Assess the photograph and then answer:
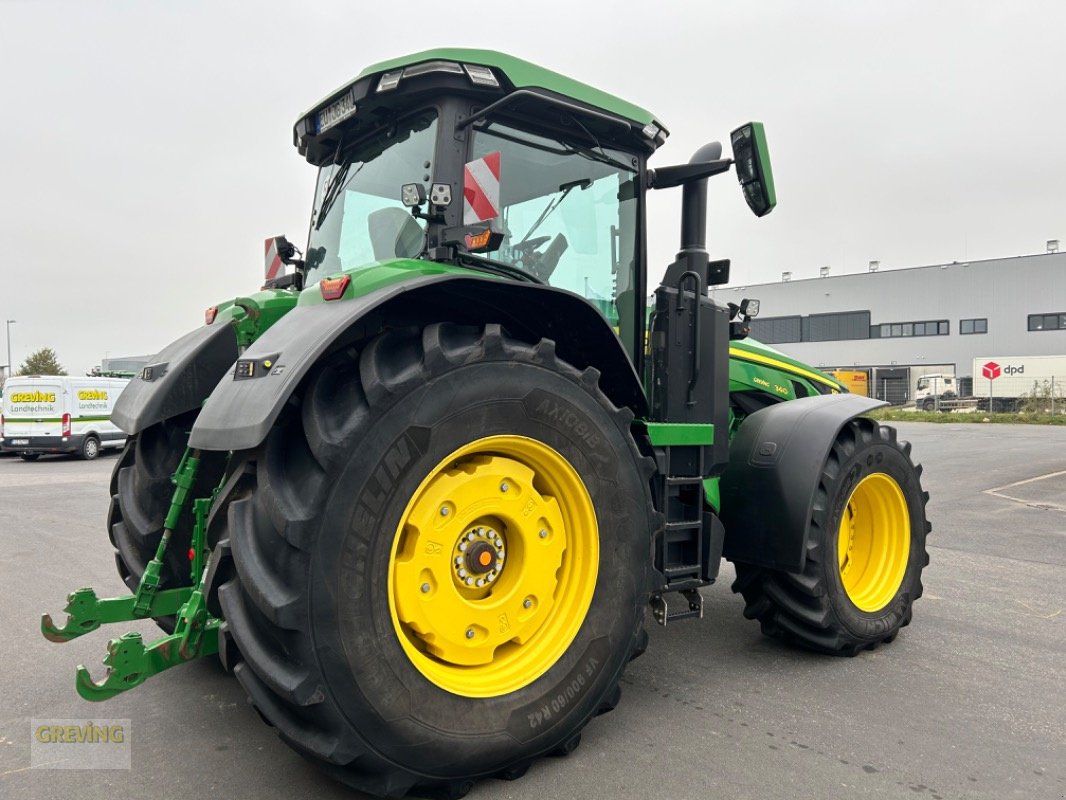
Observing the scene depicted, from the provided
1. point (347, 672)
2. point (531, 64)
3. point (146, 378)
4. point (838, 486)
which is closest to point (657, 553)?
point (838, 486)

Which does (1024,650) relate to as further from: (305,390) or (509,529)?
(305,390)

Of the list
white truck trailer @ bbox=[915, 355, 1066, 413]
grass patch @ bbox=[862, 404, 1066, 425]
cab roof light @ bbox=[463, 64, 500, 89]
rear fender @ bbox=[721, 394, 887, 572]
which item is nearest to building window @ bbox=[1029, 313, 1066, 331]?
white truck trailer @ bbox=[915, 355, 1066, 413]

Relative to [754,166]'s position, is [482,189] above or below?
below

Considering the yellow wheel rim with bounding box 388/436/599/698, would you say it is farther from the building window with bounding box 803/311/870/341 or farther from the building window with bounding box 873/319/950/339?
the building window with bounding box 803/311/870/341

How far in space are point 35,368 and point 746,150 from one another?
56.4m

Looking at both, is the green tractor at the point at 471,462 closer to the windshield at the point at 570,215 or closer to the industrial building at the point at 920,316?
the windshield at the point at 570,215

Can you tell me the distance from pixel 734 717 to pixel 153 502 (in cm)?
269

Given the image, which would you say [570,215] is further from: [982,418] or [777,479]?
[982,418]

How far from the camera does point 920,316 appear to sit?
4562 centimetres

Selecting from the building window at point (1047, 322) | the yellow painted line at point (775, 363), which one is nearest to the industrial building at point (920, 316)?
the building window at point (1047, 322)

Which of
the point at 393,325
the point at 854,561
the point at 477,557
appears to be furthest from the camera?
the point at 854,561

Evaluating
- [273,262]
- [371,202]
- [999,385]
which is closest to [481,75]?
[371,202]

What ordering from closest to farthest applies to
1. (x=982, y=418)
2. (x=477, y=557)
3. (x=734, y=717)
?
(x=477, y=557) < (x=734, y=717) < (x=982, y=418)

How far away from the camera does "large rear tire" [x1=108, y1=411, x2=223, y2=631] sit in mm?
3225
